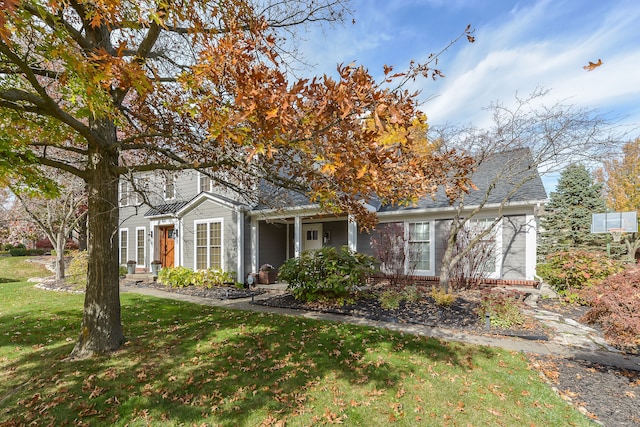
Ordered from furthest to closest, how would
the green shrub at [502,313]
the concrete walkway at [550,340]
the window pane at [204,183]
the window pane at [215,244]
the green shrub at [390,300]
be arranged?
the window pane at [204,183], the window pane at [215,244], the green shrub at [390,300], the green shrub at [502,313], the concrete walkway at [550,340]

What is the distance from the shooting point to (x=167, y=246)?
15.0 m

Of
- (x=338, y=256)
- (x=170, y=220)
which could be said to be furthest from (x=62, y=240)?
(x=338, y=256)

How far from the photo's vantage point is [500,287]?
30.8ft

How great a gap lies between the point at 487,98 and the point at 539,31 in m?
2.08

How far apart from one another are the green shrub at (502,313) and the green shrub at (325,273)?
9.09 ft

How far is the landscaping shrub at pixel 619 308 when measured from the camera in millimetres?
3695

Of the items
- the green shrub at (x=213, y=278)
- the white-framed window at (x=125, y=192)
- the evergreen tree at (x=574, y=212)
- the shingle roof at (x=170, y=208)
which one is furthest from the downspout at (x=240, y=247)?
the evergreen tree at (x=574, y=212)

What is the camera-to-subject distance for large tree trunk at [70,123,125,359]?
4.75m

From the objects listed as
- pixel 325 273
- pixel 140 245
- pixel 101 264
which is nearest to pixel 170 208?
pixel 140 245

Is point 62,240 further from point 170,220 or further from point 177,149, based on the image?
point 177,149

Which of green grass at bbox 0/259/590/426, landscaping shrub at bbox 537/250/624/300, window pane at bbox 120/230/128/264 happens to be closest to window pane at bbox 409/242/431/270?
landscaping shrub at bbox 537/250/624/300

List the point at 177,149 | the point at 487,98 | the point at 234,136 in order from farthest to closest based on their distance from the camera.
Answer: the point at 487,98 < the point at 177,149 < the point at 234,136

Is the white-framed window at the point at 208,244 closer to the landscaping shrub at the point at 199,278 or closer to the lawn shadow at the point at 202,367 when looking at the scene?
the landscaping shrub at the point at 199,278

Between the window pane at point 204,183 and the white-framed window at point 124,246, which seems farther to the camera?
the white-framed window at point 124,246
